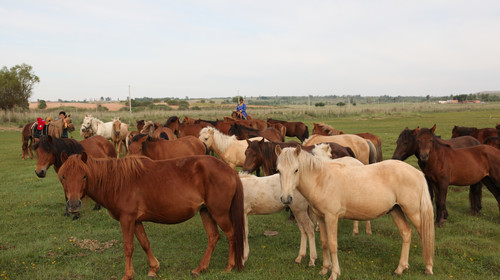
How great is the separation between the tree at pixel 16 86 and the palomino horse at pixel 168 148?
39392mm

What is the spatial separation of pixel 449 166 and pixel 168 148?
7018 mm

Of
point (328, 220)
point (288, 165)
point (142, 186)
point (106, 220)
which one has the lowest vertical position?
point (106, 220)

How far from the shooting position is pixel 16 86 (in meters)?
40.2

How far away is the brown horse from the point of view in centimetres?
447

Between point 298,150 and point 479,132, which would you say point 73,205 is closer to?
point 298,150

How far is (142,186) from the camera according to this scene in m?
4.52

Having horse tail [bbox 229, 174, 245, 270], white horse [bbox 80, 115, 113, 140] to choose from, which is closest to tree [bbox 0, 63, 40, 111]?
white horse [bbox 80, 115, 113, 140]

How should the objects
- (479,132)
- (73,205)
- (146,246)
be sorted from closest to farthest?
(73,205) → (146,246) → (479,132)

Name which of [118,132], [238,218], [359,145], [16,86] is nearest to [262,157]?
[238,218]

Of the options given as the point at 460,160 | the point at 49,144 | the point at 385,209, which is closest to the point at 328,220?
the point at 385,209

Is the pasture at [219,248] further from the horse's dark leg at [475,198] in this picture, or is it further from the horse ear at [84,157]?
the horse ear at [84,157]

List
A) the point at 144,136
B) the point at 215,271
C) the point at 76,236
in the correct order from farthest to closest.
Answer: the point at 144,136, the point at 76,236, the point at 215,271

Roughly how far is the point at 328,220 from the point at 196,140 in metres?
6.70

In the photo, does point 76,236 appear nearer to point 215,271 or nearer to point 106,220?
point 106,220
